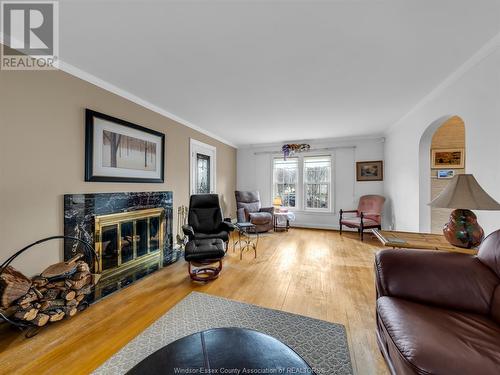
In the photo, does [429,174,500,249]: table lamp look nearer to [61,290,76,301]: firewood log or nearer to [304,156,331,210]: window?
[61,290,76,301]: firewood log

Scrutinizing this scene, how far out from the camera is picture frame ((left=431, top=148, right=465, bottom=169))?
10.3 feet

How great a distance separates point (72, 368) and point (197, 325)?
2.61ft

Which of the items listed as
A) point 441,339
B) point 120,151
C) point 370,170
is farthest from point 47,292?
point 370,170

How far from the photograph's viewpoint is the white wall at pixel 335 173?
487 centimetres

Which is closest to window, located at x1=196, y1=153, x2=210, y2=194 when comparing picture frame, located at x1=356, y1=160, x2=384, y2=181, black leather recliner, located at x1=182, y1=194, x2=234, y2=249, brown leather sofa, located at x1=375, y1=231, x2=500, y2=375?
black leather recliner, located at x1=182, y1=194, x2=234, y2=249

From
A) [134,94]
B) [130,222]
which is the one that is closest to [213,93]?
[134,94]

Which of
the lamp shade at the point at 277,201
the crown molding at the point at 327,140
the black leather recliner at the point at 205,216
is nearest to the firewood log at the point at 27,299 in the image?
the black leather recliner at the point at 205,216

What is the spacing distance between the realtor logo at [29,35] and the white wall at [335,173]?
4.50 meters

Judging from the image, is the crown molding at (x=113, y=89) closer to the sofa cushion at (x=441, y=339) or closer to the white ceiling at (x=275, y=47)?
the white ceiling at (x=275, y=47)

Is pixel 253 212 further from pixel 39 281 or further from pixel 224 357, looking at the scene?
pixel 224 357

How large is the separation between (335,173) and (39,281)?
5.40 metres

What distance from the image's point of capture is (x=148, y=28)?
1.54 metres

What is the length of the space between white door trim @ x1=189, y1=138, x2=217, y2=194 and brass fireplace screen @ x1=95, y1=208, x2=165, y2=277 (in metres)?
1.01

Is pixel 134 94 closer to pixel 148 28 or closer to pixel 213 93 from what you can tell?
pixel 213 93
